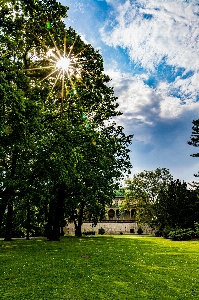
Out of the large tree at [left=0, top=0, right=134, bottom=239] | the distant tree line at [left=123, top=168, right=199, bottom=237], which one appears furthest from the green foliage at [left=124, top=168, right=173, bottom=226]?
the large tree at [left=0, top=0, right=134, bottom=239]

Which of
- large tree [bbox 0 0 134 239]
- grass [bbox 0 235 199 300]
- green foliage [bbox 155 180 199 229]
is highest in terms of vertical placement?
large tree [bbox 0 0 134 239]

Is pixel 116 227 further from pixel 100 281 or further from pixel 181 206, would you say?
pixel 100 281

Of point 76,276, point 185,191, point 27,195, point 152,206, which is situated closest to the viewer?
point 76,276

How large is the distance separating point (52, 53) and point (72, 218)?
41.5 meters

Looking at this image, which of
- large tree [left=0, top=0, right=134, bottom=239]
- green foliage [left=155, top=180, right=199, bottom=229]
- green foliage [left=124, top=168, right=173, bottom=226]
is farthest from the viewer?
green foliage [left=124, top=168, right=173, bottom=226]

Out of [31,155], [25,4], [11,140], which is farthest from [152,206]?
[25,4]

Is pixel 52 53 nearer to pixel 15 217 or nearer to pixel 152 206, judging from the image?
pixel 15 217

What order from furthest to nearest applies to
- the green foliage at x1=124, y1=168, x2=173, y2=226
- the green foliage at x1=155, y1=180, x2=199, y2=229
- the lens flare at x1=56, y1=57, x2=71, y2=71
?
the green foliage at x1=124, y1=168, x2=173, y2=226 → the green foliage at x1=155, y1=180, x2=199, y2=229 → the lens flare at x1=56, y1=57, x2=71, y2=71

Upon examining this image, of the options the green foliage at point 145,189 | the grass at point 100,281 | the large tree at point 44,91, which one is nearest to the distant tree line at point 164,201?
the green foliage at point 145,189

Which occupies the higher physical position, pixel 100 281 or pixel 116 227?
pixel 116 227

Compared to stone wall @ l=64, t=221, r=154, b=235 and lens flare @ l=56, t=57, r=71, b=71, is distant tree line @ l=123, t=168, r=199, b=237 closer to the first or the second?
stone wall @ l=64, t=221, r=154, b=235

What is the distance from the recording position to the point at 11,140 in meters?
16.2

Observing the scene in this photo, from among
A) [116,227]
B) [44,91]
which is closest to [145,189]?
[116,227]

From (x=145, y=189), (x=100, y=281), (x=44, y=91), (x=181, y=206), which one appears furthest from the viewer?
(x=145, y=189)
